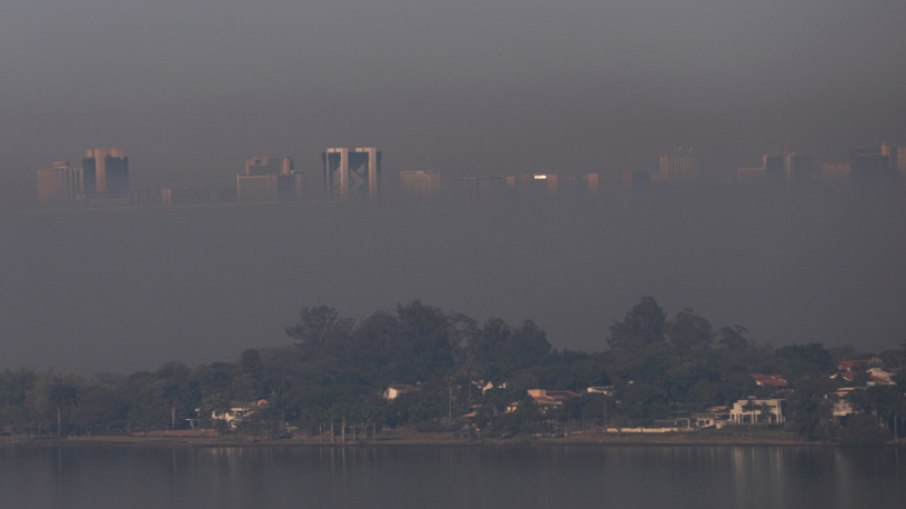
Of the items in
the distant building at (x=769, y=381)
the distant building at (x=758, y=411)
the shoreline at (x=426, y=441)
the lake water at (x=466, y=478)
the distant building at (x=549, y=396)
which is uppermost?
the distant building at (x=769, y=381)

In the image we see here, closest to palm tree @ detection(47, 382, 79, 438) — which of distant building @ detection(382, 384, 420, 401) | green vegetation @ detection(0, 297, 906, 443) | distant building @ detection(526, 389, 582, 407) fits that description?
green vegetation @ detection(0, 297, 906, 443)

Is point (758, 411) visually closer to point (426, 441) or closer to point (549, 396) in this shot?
point (549, 396)

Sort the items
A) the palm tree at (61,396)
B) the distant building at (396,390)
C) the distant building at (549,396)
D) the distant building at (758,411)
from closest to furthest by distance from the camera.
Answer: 1. the distant building at (758,411)
2. the distant building at (549,396)
3. the distant building at (396,390)
4. the palm tree at (61,396)

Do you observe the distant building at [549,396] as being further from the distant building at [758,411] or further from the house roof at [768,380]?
the house roof at [768,380]

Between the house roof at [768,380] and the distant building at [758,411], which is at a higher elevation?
the house roof at [768,380]

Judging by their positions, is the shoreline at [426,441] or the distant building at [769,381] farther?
the distant building at [769,381]

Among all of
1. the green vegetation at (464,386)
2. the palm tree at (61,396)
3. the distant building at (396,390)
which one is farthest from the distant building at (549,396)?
the palm tree at (61,396)

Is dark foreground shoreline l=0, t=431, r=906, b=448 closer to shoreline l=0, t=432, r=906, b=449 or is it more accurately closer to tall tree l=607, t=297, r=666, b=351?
shoreline l=0, t=432, r=906, b=449

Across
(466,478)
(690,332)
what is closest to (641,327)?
(690,332)
